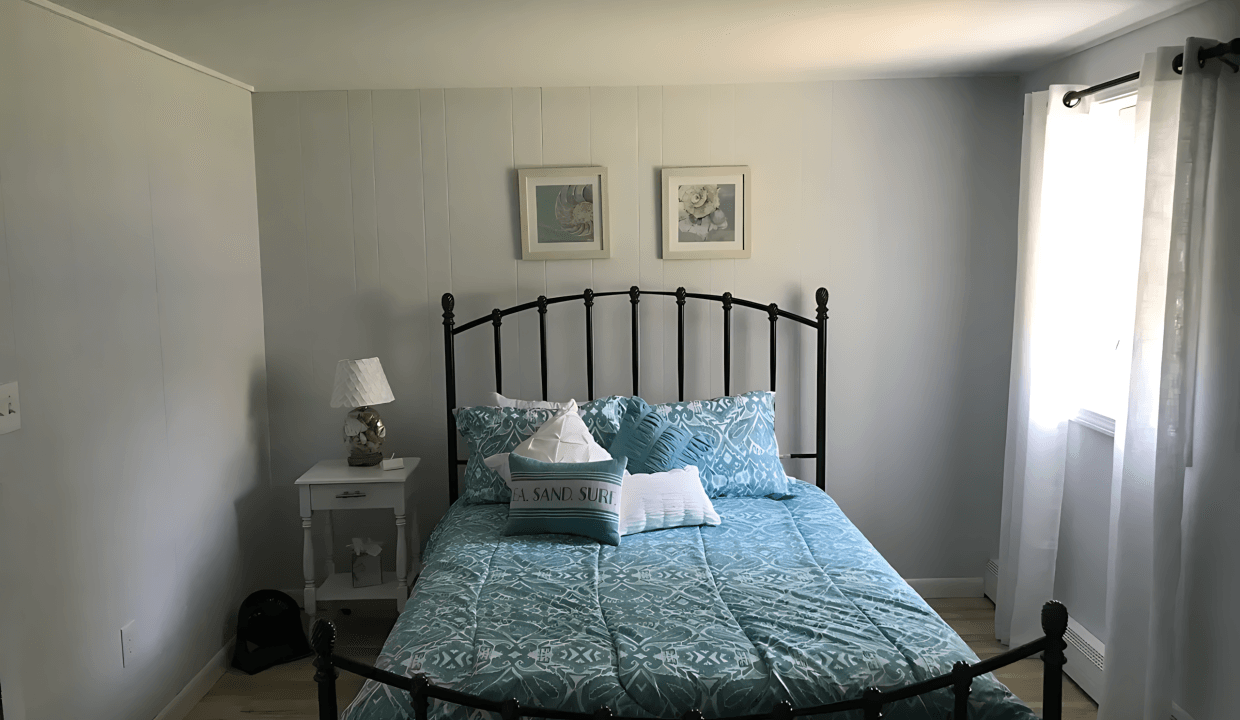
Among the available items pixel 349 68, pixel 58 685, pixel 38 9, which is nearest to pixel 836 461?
pixel 349 68

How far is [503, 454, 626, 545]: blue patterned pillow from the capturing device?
263cm

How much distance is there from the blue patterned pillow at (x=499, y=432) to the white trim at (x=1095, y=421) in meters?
1.68

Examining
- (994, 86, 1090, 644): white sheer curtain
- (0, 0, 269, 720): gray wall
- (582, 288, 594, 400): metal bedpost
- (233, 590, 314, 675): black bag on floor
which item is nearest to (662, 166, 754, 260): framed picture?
(582, 288, 594, 400): metal bedpost

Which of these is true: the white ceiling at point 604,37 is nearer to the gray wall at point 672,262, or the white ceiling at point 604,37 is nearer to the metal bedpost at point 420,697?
the gray wall at point 672,262

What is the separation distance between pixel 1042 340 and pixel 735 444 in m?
1.17

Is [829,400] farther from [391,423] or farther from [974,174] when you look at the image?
[391,423]

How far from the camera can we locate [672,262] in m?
3.60

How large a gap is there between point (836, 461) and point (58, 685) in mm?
2874

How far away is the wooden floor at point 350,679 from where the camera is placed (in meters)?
2.90

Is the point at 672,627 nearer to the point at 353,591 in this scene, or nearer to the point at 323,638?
the point at 323,638

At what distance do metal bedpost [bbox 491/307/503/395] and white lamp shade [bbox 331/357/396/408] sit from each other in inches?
18.3

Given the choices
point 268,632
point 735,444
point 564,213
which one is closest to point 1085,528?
point 735,444

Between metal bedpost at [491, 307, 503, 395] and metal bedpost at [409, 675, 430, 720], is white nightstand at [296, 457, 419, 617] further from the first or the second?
metal bedpost at [409, 675, 430, 720]

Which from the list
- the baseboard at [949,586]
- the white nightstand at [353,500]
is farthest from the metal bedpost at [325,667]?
the baseboard at [949,586]
